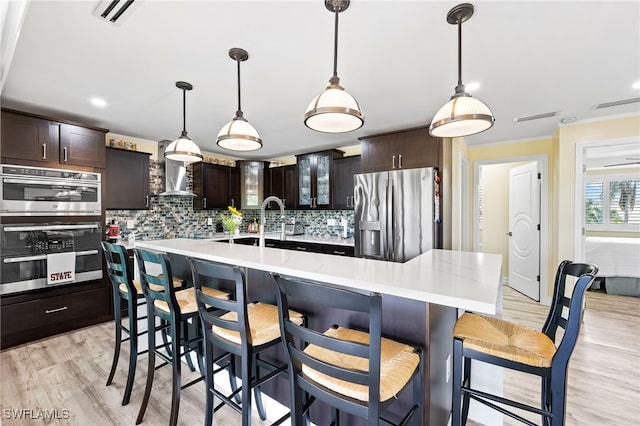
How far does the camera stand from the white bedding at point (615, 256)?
4.53 meters

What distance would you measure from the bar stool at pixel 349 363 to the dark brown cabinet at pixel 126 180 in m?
3.69

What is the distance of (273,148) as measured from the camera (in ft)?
16.0

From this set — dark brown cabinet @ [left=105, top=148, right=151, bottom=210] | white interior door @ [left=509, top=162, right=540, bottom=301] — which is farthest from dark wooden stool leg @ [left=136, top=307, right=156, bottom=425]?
white interior door @ [left=509, top=162, right=540, bottom=301]

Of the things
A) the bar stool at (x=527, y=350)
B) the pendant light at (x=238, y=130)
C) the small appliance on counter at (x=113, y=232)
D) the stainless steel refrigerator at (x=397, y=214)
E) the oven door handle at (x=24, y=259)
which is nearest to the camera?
the bar stool at (x=527, y=350)

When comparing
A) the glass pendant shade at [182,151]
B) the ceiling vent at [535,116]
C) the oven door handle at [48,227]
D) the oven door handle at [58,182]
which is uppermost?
the ceiling vent at [535,116]

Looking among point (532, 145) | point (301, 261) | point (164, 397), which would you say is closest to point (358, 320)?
point (301, 261)

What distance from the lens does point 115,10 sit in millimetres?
1600

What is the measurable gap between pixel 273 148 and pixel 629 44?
414 centimetres

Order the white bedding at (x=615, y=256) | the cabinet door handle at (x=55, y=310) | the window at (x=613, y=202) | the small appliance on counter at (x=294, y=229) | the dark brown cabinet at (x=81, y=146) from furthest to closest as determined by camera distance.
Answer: the window at (x=613, y=202), the small appliance on counter at (x=294, y=229), the white bedding at (x=615, y=256), the dark brown cabinet at (x=81, y=146), the cabinet door handle at (x=55, y=310)

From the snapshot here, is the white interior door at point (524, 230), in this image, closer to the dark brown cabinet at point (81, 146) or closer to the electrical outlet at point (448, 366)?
the electrical outlet at point (448, 366)

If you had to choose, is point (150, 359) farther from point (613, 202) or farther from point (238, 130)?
point (613, 202)

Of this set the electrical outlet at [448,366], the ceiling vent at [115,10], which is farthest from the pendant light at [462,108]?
the ceiling vent at [115,10]

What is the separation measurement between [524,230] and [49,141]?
6.50m

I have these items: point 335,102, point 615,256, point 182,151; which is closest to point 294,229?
point 182,151
